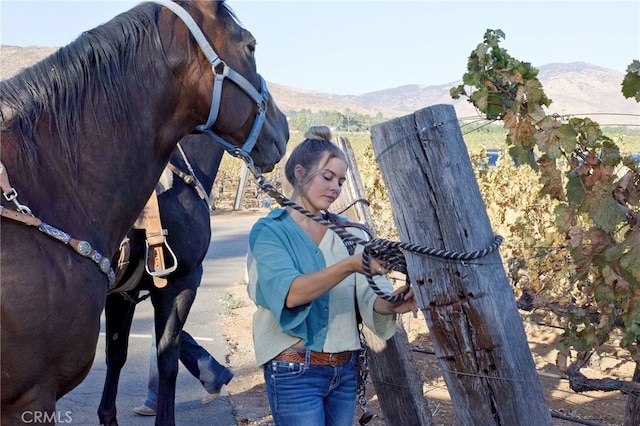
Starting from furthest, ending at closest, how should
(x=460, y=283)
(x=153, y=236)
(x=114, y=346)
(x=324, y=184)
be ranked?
(x=114, y=346)
(x=153, y=236)
(x=324, y=184)
(x=460, y=283)

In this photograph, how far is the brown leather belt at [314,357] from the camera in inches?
118

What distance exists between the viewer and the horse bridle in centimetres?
269

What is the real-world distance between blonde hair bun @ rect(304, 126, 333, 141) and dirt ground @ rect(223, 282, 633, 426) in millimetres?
1920

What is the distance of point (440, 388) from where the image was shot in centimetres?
589

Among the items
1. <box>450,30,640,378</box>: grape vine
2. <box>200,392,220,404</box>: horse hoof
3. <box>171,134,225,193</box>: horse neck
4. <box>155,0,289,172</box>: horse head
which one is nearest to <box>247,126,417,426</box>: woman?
<box>155,0,289,172</box>: horse head

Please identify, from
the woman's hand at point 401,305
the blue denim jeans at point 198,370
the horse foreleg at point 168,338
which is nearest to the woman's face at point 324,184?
the woman's hand at point 401,305

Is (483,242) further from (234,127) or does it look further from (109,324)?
(109,324)

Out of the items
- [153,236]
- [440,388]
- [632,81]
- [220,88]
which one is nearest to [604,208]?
[632,81]

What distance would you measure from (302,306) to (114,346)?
240cm

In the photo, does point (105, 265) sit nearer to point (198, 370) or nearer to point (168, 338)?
point (168, 338)

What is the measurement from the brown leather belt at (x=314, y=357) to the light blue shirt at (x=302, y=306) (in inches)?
1.0

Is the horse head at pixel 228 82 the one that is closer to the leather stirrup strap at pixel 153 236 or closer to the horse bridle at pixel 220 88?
the horse bridle at pixel 220 88

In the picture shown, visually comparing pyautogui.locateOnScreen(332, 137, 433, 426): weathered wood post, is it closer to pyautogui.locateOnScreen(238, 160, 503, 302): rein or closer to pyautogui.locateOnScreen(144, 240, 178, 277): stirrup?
pyautogui.locateOnScreen(144, 240, 178, 277): stirrup

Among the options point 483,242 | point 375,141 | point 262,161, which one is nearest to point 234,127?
point 262,161
